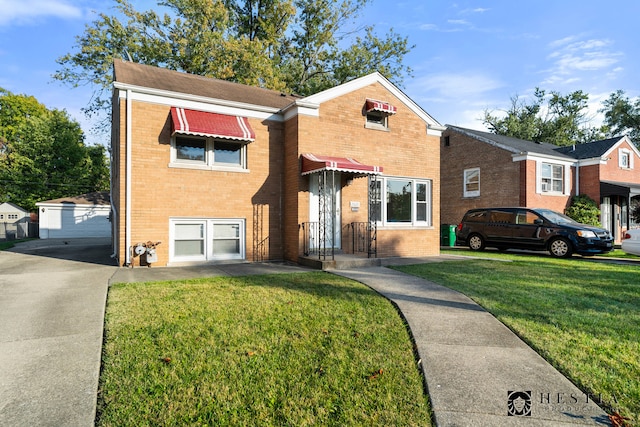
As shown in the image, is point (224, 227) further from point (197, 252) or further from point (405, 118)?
point (405, 118)

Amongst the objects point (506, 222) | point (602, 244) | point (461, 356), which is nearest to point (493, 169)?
point (506, 222)

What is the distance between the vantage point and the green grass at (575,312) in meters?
3.26

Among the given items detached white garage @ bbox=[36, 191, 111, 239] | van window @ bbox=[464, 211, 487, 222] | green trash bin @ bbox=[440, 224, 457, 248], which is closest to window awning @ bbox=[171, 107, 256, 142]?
van window @ bbox=[464, 211, 487, 222]

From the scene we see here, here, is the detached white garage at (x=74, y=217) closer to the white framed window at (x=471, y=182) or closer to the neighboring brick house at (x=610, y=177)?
the white framed window at (x=471, y=182)

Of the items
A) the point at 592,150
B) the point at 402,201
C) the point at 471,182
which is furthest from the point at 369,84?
the point at 592,150

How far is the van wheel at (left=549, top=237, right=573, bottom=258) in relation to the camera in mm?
13047

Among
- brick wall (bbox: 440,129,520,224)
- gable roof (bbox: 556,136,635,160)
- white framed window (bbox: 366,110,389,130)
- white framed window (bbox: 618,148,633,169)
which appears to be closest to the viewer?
white framed window (bbox: 366,110,389,130)

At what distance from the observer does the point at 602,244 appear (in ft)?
42.2

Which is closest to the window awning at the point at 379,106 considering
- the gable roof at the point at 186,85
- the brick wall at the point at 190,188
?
the gable roof at the point at 186,85

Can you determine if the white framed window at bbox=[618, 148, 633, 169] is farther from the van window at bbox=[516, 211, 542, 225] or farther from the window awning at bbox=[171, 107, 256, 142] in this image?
the window awning at bbox=[171, 107, 256, 142]

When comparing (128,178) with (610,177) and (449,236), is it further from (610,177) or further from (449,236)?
(610,177)

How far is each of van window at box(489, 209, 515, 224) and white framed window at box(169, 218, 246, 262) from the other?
35.6ft

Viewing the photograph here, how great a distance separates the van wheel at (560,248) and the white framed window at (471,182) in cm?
889

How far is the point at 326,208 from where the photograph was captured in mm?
11375
